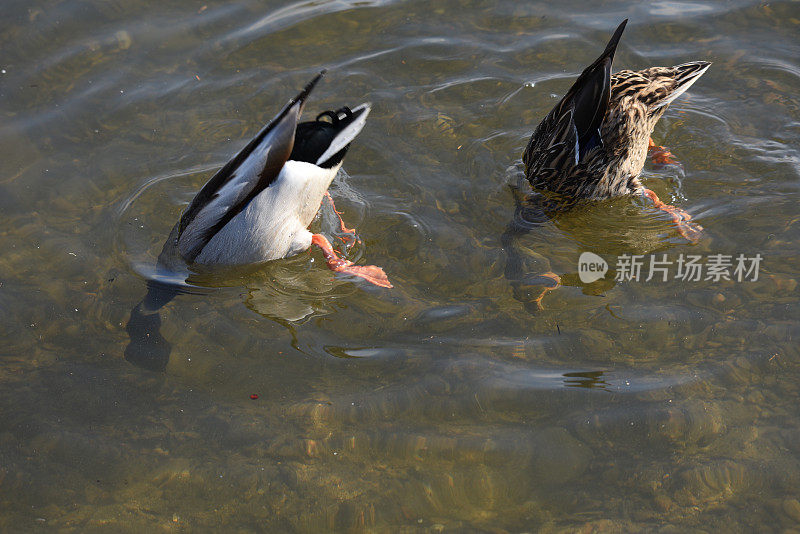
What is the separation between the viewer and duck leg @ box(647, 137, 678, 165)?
5.73m

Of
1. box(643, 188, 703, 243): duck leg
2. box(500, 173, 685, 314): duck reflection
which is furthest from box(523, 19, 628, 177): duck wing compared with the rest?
box(643, 188, 703, 243): duck leg

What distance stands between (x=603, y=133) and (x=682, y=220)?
2.85ft

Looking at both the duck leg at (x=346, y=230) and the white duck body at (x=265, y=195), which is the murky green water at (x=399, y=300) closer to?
the duck leg at (x=346, y=230)

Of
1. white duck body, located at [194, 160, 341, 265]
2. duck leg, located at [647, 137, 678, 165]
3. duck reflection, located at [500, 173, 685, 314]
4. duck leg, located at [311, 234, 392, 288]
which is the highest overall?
white duck body, located at [194, 160, 341, 265]

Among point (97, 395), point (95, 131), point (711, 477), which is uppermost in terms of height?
point (95, 131)

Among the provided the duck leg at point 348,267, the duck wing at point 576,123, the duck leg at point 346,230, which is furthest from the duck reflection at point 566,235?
the duck leg at point 346,230

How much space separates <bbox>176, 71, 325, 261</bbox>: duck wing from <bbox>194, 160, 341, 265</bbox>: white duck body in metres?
0.06

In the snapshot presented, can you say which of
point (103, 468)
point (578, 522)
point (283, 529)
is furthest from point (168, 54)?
point (578, 522)

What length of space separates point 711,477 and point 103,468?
3.12 m

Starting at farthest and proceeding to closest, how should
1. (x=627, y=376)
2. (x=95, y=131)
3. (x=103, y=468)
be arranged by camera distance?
(x=95, y=131) → (x=627, y=376) → (x=103, y=468)

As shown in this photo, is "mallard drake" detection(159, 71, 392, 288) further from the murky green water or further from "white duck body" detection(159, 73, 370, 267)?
the murky green water

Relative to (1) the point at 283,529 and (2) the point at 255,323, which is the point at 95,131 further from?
(1) the point at 283,529

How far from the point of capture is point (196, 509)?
3.56 m

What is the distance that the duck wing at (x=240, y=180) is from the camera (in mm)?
4305
